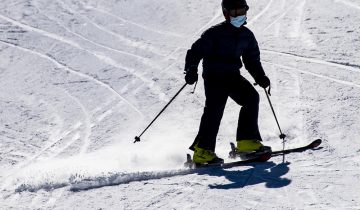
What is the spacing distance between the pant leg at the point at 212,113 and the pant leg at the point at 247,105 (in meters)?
0.14

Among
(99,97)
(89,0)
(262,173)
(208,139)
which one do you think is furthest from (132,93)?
(89,0)

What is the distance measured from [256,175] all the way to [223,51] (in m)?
1.36

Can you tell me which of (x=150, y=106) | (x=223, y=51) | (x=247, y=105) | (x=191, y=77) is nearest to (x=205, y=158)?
(x=247, y=105)

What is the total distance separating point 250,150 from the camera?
7328 mm

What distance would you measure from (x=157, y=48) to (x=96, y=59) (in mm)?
1163

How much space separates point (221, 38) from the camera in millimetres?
6980

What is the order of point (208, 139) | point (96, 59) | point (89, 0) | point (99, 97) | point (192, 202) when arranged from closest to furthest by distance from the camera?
1. point (192, 202)
2. point (208, 139)
3. point (99, 97)
4. point (96, 59)
5. point (89, 0)

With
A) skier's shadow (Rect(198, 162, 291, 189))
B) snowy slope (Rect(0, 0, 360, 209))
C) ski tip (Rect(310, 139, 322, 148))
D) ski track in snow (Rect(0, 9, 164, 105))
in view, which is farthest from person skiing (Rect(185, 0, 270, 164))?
ski track in snow (Rect(0, 9, 164, 105))

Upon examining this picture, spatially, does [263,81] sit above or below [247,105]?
above

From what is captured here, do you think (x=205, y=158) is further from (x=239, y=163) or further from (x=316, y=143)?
(x=316, y=143)

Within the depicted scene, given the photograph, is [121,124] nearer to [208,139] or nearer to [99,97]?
[99,97]

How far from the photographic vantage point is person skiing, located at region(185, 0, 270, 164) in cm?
697

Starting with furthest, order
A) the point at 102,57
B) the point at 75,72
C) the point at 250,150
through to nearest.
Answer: the point at 102,57 → the point at 75,72 → the point at 250,150

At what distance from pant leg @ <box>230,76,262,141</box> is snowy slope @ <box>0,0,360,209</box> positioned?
0.43 meters
